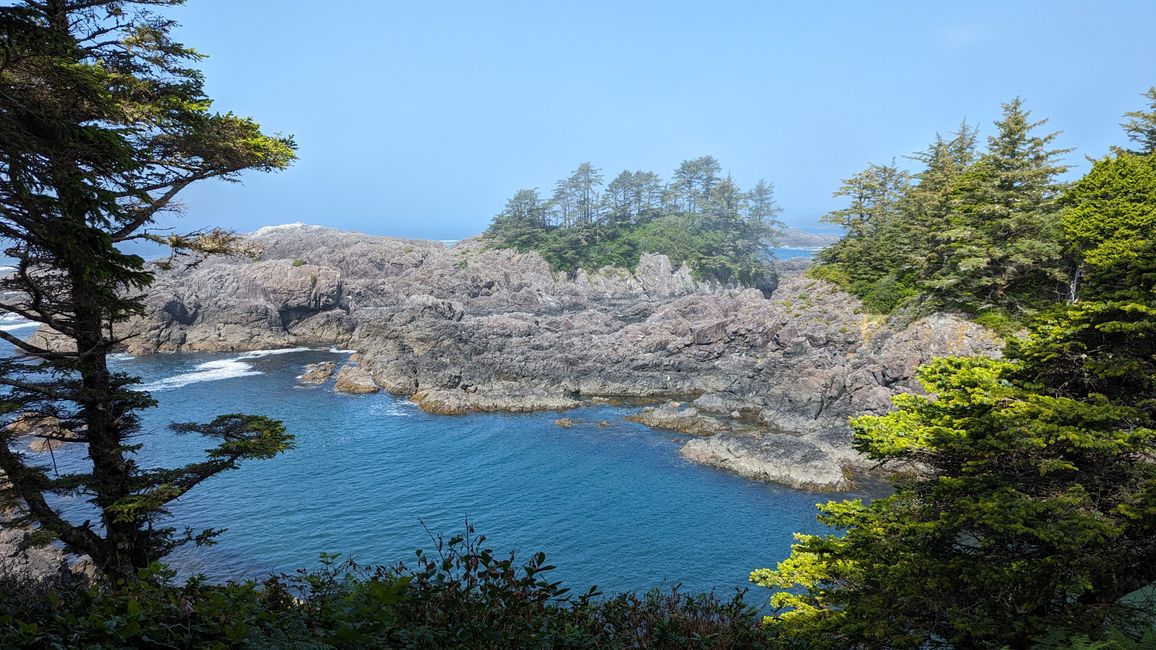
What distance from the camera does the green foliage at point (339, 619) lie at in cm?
428

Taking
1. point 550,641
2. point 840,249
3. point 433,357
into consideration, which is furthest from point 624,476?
point 840,249

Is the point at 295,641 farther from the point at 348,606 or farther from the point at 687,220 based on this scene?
the point at 687,220

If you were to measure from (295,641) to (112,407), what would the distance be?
9.01 metres

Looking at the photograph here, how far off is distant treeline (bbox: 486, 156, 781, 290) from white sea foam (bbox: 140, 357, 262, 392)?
42524 millimetres

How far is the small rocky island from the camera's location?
Result: 3719 cm

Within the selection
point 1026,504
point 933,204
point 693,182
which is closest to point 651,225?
point 693,182

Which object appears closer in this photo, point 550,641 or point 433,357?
point 550,641

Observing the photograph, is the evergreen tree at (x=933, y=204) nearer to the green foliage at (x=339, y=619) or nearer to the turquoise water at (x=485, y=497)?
the turquoise water at (x=485, y=497)

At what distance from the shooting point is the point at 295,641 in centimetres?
457

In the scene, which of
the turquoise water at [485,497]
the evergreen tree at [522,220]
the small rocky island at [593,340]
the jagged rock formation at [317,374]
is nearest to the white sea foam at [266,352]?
the small rocky island at [593,340]

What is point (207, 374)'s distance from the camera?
177 ft

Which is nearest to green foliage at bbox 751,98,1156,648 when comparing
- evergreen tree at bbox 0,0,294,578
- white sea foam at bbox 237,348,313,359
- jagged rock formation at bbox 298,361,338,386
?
evergreen tree at bbox 0,0,294,578

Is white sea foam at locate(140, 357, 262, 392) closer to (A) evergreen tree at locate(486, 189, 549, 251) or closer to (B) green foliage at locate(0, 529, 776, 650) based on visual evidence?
(A) evergreen tree at locate(486, 189, 549, 251)

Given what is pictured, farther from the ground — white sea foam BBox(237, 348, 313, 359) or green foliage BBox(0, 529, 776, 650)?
green foliage BBox(0, 529, 776, 650)
